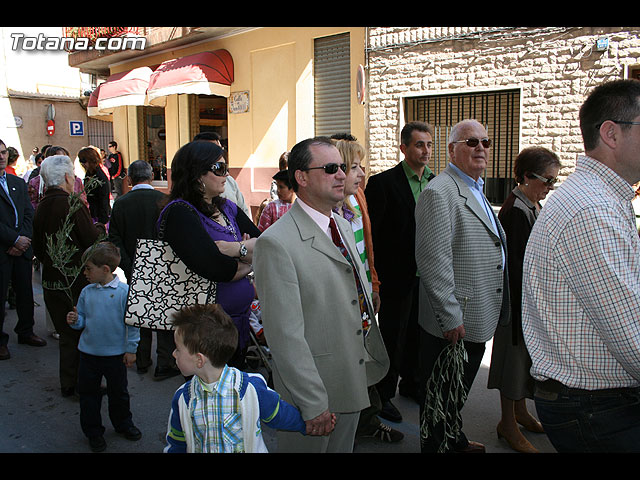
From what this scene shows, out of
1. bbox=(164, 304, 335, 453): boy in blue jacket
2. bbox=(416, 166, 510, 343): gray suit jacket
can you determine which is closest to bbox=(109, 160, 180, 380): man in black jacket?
bbox=(416, 166, 510, 343): gray suit jacket

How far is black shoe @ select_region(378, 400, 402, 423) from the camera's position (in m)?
4.40

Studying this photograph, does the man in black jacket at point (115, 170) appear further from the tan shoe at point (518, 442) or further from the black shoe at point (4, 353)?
the tan shoe at point (518, 442)

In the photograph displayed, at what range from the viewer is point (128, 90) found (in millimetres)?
17156

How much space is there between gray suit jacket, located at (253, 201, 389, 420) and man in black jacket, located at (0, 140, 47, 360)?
178 inches

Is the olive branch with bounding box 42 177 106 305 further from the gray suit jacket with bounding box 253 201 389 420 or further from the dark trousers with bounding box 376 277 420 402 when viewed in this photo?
the dark trousers with bounding box 376 277 420 402

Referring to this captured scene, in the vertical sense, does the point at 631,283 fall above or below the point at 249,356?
above

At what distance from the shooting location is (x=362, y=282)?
9.37 ft

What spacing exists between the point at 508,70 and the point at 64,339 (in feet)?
26.8

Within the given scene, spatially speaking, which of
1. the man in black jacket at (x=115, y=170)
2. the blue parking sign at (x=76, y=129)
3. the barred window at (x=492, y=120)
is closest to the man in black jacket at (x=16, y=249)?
the barred window at (x=492, y=120)

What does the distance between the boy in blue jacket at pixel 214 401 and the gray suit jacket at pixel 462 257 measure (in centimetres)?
135

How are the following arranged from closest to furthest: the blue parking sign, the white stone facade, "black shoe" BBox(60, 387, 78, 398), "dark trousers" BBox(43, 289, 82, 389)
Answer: "dark trousers" BBox(43, 289, 82, 389) < "black shoe" BBox(60, 387, 78, 398) < the white stone facade < the blue parking sign
